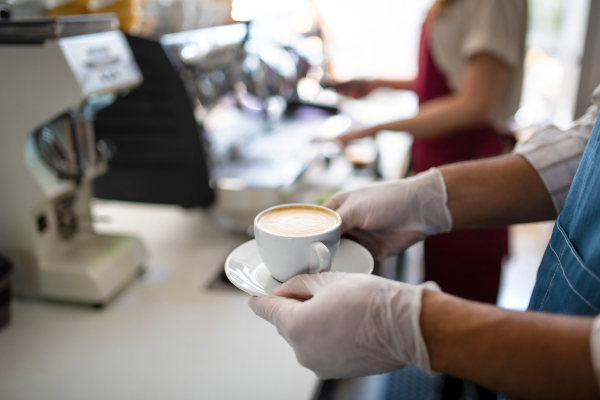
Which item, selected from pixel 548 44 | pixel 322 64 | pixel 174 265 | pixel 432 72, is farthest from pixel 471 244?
pixel 548 44

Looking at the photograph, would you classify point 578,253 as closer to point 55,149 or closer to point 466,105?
point 466,105

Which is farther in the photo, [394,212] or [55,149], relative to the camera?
[55,149]

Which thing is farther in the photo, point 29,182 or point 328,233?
point 29,182

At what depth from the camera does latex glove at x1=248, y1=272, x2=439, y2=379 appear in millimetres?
537

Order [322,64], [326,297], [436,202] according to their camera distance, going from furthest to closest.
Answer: [322,64] → [436,202] → [326,297]

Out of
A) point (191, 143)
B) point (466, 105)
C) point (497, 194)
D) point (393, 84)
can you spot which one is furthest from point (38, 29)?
point (393, 84)

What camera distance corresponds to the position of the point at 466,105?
1320 millimetres

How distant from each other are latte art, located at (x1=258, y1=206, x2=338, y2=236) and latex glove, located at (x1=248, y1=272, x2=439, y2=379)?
4.0 inches

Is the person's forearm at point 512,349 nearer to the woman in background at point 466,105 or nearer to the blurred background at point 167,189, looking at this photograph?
the blurred background at point 167,189

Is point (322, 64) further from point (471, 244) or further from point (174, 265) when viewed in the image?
point (174, 265)

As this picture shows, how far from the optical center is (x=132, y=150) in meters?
1.35

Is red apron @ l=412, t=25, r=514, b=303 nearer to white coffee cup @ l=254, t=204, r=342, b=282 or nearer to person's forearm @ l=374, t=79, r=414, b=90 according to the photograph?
person's forearm @ l=374, t=79, r=414, b=90

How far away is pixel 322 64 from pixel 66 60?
221 centimetres

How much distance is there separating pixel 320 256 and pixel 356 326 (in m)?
0.10
